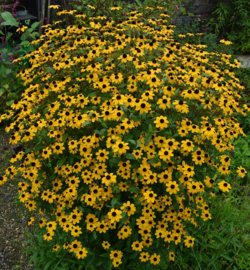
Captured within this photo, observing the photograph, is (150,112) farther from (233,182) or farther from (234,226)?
(233,182)

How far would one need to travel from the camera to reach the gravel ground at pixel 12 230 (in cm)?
274

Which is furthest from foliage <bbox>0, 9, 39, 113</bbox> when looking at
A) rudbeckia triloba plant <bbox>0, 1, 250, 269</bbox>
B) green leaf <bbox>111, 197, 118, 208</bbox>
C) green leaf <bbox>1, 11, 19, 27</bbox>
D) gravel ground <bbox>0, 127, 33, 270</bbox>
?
green leaf <bbox>111, 197, 118, 208</bbox>

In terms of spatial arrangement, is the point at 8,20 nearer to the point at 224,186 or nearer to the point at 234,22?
the point at 224,186

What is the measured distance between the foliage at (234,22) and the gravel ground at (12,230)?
497 centimetres

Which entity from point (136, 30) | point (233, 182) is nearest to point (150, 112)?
point (136, 30)

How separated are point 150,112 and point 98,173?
571 mm

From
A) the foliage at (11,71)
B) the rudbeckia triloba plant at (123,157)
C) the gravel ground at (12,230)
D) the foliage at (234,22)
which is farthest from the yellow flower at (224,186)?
the foliage at (234,22)

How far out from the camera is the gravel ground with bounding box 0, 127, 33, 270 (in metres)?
2.74

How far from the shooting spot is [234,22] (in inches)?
246

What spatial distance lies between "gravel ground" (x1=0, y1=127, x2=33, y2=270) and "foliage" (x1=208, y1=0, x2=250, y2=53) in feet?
16.3

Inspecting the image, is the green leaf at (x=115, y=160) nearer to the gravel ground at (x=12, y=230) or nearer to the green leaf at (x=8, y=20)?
the gravel ground at (x=12, y=230)

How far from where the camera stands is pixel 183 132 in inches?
78.9

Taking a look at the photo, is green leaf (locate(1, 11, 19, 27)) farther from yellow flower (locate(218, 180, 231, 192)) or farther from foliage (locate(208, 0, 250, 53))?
foliage (locate(208, 0, 250, 53))

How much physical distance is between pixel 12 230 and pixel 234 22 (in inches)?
231
